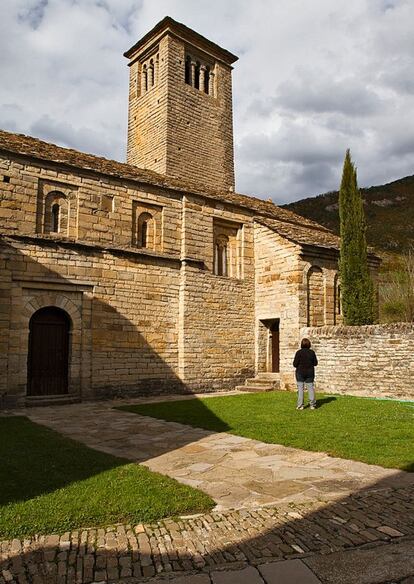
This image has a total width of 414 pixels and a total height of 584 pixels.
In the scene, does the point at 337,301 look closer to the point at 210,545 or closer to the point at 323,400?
the point at 323,400

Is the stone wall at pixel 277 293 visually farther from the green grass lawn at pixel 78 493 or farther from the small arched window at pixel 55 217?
the green grass lawn at pixel 78 493

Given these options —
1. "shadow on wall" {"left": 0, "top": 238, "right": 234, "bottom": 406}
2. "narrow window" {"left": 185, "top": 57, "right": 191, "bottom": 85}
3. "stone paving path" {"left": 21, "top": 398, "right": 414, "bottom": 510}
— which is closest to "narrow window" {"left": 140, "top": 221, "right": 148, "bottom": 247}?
"shadow on wall" {"left": 0, "top": 238, "right": 234, "bottom": 406}

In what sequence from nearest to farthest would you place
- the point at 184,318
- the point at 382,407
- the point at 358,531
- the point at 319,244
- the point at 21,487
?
the point at 358,531 → the point at 21,487 → the point at 382,407 → the point at 184,318 → the point at 319,244

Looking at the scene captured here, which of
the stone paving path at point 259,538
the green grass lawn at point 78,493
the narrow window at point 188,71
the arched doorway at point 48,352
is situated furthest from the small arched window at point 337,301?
the narrow window at point 188,71

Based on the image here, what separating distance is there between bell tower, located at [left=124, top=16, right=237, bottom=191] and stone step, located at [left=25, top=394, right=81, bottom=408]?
13.0 metres

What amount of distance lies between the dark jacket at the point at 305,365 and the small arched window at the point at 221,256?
20.3 ft

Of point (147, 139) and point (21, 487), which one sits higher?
point (147, 139)

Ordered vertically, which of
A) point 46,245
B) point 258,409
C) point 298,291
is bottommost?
point 258,409

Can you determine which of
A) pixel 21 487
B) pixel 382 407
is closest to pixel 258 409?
pixel 382 407

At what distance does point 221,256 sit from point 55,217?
246 inches

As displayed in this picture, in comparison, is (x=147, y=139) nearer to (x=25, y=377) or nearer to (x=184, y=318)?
(x=184, y=318)

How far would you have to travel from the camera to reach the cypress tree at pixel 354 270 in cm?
1519

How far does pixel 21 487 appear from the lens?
471cm

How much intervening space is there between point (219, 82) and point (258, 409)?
20.7 metres
